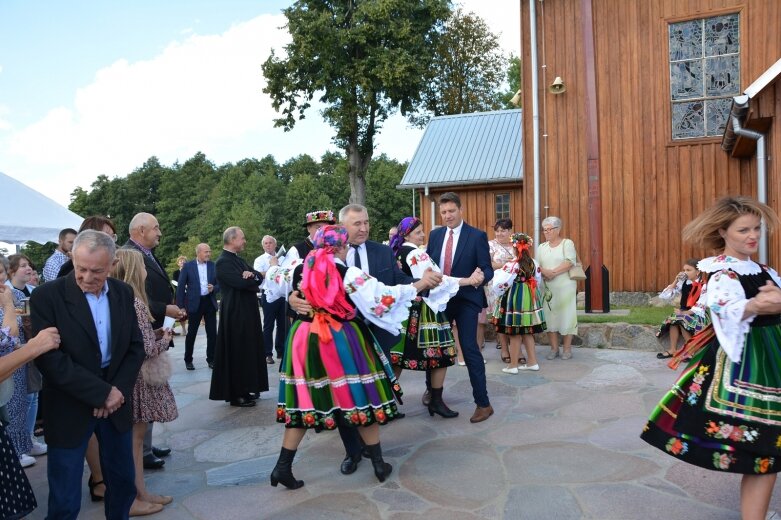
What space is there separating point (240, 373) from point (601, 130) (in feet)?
27.6

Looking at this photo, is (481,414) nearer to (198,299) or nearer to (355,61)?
(198,299)

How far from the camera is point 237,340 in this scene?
664 cm

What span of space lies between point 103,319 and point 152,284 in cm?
165

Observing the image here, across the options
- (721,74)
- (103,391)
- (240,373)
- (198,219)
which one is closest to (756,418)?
(103,391)

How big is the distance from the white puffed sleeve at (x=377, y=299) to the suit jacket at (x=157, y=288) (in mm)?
1666

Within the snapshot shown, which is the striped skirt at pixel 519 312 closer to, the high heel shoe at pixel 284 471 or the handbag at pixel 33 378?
the high heel shoe at pixel 284 471

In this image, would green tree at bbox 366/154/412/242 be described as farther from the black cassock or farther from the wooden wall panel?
the black cassock

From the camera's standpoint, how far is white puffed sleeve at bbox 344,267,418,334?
4066 millimetres

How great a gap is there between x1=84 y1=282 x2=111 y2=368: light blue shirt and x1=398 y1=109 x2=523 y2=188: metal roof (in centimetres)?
1261

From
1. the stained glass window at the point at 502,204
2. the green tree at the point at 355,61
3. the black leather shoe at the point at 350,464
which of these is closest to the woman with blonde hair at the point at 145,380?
the black leather shoe at the point at 350,464

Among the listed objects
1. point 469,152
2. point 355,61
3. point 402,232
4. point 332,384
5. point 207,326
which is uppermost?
point 355,61

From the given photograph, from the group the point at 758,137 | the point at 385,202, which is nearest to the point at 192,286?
the point at 758,137

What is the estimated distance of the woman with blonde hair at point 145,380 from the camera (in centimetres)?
395

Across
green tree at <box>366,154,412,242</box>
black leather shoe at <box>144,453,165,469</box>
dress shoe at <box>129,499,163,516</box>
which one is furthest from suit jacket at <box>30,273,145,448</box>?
green tree at <box>366,154,412,242</box>
